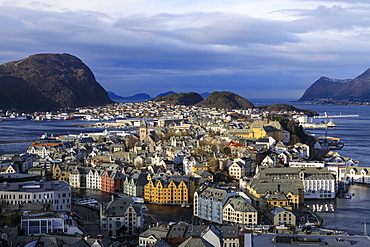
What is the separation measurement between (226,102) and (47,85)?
45493 mm

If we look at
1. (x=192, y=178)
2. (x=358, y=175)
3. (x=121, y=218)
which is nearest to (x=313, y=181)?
(x=358, y=175)

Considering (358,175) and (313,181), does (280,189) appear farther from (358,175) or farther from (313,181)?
(358,175)

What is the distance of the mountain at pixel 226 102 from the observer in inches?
3499

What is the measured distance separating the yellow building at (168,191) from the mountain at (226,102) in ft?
226

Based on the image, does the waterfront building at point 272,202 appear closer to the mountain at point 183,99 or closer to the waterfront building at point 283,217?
the waterfront building at point 283,217

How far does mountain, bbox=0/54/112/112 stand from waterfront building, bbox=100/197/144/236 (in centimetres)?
8887

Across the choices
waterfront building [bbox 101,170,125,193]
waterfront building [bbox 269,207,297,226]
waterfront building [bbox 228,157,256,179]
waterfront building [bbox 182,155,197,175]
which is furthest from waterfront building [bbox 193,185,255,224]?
waterfront building [bbox 182,155,197,175]

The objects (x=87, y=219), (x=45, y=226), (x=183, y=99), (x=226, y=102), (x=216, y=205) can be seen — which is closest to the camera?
(x=45, y=226)

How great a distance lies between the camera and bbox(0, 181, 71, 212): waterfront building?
15.3 m

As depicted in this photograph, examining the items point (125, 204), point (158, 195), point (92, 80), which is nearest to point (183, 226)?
point (125, 204)

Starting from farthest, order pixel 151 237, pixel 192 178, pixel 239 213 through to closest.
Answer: pixel 192 178
pixel 239 213
pixel 151 237

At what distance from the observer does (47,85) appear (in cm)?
11662

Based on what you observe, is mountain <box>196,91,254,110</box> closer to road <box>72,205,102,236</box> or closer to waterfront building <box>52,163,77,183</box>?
waterfront building <box>52,163,77,183</box>

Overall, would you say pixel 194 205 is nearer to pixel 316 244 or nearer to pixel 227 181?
pixel 227 181
